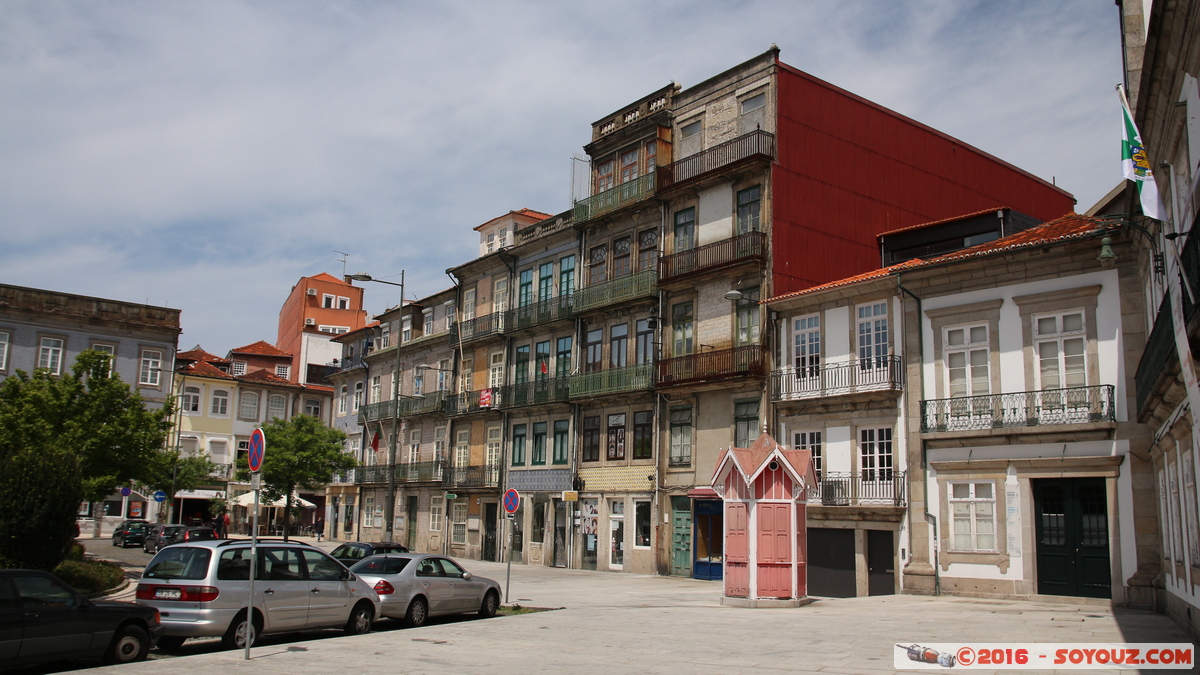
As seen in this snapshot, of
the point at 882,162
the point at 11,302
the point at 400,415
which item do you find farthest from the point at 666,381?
the point at 11,302

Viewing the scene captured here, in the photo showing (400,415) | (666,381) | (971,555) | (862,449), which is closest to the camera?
(971,555)

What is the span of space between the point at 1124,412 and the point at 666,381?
15.9 metres

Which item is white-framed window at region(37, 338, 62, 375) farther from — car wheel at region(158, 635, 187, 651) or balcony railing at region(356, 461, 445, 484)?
car wheel at region(158, 635, 187, 651)

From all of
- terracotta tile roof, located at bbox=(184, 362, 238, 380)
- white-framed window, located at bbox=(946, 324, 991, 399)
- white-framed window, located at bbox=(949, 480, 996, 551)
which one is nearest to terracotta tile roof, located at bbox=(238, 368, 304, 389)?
terracotta tile roof, located at bbox=(184, 362, 238, 380)

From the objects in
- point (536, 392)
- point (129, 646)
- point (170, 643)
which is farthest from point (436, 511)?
point (129, 646)

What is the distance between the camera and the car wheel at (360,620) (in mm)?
16562

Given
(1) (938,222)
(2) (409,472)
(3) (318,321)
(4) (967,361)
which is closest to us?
(4) (967,361)

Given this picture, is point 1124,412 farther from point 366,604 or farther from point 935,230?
point 366,604

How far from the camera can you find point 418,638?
16219 millimetres

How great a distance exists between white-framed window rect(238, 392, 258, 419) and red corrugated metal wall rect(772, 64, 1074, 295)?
5230cm

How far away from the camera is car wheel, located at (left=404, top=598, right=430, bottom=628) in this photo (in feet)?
60.3

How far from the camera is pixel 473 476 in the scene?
A: 4538 cm

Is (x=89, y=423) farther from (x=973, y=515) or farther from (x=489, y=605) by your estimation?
(x=973, y=515)

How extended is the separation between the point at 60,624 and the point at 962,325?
70.0 feet
